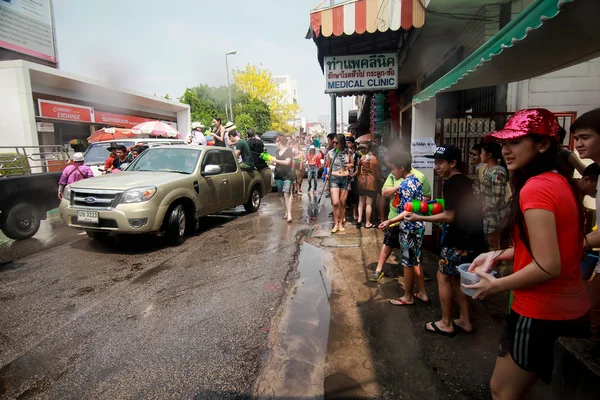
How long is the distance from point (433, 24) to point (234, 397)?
6.24 metres

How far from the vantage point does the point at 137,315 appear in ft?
12.3

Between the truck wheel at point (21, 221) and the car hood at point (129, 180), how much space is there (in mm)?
1546

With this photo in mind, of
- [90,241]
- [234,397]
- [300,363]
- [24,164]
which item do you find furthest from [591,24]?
[24,164]

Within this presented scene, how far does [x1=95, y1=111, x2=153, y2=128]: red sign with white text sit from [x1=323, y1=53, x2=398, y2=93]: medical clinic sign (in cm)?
1735

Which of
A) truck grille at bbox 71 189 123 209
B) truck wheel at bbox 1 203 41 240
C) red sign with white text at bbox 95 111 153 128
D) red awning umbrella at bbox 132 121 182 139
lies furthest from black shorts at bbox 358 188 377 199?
red sign with white text at bbox 95 111 153 128

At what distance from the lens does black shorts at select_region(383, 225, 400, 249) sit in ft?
13.5

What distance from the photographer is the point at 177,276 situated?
15.9 ft

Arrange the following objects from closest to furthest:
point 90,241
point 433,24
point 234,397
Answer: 1. point 234,397
2. point 433,24
3. point 90,241

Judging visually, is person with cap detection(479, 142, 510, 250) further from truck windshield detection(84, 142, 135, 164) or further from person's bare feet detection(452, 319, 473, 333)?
truck windshield detection(84, 142, 135, 164)

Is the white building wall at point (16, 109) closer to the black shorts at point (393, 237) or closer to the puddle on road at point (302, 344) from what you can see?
the puddle on road at point (302, 344)

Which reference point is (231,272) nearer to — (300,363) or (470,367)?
(300,363)

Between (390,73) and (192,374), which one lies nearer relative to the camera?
(192,374)

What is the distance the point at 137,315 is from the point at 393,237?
2.89m

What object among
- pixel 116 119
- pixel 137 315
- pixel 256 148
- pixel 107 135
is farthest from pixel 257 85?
pixel 137 315
